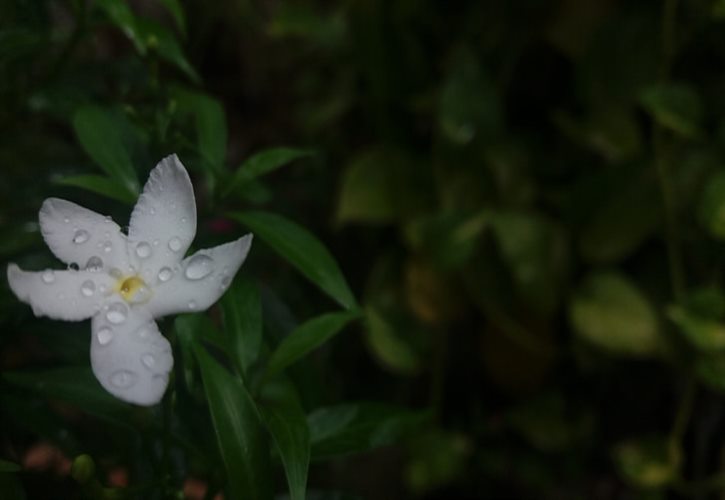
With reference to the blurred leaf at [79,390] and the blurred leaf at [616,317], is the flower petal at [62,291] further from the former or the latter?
the blurred leaf at [616,317]

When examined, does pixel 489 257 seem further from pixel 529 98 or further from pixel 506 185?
pixel 529 98

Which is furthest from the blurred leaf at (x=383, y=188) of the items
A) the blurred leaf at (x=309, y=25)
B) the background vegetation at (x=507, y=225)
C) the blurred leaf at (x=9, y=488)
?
the blurred leaf at (x=9, y=488)

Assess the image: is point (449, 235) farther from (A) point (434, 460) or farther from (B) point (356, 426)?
(B) point (356, 426)

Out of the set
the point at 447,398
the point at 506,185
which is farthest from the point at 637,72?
the point at 447,398

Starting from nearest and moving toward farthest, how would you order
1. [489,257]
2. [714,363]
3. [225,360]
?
[225,360] < [714,363] < [489,257]

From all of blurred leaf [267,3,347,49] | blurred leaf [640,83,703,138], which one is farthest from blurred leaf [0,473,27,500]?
blurred leaf [267,3,347,49]

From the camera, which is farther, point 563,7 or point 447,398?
point 447,398
